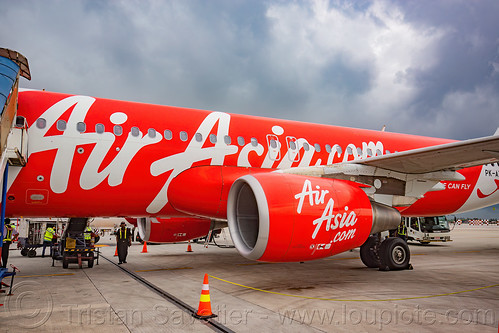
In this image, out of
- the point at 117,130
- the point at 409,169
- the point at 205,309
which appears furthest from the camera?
the point at 409,169

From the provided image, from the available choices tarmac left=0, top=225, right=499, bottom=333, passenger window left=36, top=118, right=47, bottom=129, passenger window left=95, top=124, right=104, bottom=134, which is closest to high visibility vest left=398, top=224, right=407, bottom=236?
tarmac left=0, top=225, right=499, bottom=333

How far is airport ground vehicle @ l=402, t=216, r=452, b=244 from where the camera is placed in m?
20.5

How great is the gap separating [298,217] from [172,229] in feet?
21.8

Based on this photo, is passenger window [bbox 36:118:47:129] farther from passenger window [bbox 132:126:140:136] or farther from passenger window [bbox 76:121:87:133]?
passenger window [bbox 132:126:140:136]

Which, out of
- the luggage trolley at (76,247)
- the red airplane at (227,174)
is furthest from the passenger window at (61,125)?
the luggage trolley at (76,247)

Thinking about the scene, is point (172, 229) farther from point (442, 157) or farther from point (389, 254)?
point (442, 157)

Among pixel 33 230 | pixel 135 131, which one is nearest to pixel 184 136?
pixel 135 131

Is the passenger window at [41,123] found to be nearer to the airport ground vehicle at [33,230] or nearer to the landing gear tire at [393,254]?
the landing gear tire at [393,254]

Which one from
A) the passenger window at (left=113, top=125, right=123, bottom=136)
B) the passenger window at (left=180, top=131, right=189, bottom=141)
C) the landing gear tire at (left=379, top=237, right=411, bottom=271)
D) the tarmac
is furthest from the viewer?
the landing gear tire at (left=379, top=237, right=411, bottom=271)

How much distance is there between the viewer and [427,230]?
68.3 feet

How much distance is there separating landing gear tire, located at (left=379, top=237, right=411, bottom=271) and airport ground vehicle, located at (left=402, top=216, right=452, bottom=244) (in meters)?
11.9

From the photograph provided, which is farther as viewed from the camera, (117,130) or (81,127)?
(117,130)

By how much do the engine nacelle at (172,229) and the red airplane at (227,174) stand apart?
2.90 meters

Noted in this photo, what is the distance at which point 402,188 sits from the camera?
8867mm
